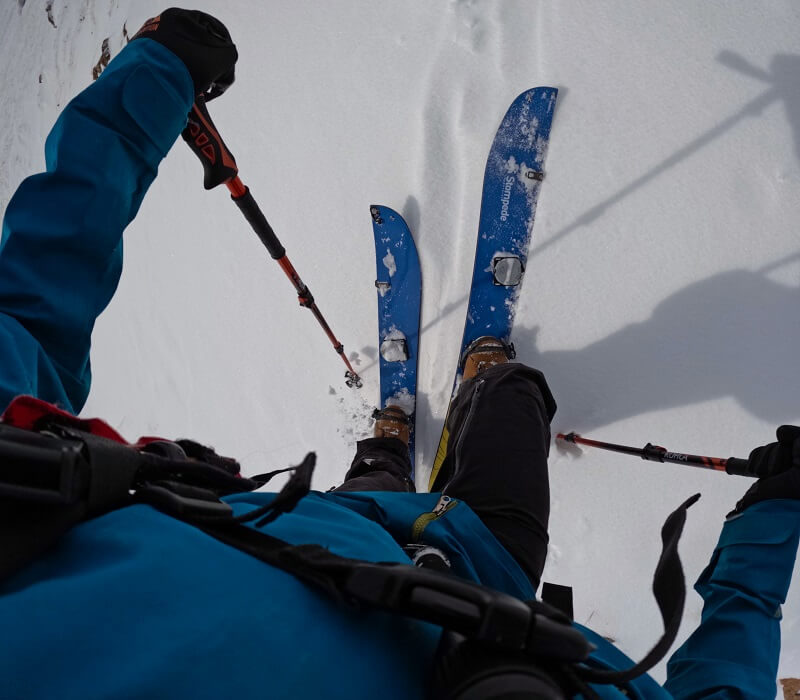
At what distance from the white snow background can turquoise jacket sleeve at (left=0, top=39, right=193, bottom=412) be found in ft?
4.51

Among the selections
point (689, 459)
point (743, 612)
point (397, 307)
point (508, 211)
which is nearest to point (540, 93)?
point (508, 211)

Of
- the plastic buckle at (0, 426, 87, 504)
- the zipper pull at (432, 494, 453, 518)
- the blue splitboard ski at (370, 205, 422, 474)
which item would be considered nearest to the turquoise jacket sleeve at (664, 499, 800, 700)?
the zipper pull at (432, 494, 453, 518)

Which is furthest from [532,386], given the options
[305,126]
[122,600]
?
[305,126]

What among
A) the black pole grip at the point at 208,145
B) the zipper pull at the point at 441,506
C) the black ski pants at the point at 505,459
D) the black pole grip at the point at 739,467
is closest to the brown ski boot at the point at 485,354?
the black ski pants at the point at 505,459

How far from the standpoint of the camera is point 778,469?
1304 mm

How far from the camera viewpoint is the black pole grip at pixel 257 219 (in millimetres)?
1726

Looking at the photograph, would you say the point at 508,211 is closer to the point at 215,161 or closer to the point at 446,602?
the point at 215,161

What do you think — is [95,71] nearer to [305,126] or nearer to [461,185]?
[305,126]

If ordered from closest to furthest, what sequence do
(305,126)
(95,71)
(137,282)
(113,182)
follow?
(113,182)
(305,126)
(137,282)
(95,71)

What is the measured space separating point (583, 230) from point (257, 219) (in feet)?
4.23

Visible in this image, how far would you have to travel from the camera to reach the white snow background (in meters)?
1.77

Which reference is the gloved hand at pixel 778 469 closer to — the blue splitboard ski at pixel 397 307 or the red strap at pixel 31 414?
the blue splitboard ski at pixel 397 307

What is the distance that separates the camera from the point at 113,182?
1018 mm

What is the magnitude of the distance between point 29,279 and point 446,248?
1661 mm
